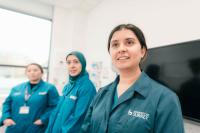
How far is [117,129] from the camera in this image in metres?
0.89

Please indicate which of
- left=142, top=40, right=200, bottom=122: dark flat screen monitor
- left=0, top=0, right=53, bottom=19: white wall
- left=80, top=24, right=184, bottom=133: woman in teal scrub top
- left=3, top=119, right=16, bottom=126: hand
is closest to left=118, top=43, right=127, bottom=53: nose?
left=80, top=24, right=184, bottom=133: woman in teal scrub top

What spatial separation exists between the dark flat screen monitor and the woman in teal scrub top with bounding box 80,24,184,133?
79 cm

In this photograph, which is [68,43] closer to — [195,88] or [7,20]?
[7,20]

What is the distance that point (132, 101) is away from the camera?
0.93 meters

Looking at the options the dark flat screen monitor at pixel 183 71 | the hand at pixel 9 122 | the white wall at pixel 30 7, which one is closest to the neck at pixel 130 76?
the dark flat screen monitor at pixel 183 71

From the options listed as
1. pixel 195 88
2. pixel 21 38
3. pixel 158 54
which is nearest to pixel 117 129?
pixel 195 88

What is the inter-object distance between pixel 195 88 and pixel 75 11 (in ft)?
9.37

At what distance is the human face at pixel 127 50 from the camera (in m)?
0.97

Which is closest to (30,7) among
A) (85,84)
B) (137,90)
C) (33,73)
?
(33,73)

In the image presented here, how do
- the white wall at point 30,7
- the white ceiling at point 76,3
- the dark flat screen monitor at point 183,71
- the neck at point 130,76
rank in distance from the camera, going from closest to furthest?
the neck at point 130,76 → the dark flat screen monitor at point 183,71 → the white wall at point 30,7 → the white ceiling at point 76,3

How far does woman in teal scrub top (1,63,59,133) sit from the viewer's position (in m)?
2.23

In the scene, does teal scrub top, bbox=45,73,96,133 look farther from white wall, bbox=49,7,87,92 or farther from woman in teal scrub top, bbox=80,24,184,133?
white wall, bbox=49,7,87,92

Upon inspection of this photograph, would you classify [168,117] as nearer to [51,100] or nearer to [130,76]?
[130,76]

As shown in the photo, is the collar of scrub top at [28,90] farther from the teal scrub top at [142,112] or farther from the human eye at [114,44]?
the human eye at [114,44]
